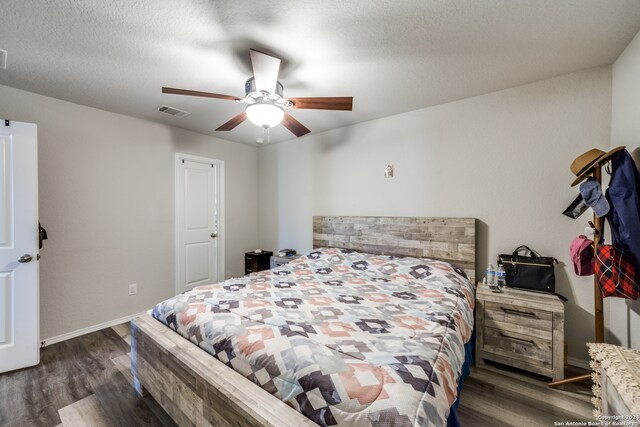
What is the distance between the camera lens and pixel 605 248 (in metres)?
1.71

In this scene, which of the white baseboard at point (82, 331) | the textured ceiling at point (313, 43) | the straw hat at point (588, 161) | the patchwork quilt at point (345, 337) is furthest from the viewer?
the white baseboard at point (82, 331)

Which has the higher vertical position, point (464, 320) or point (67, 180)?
point (67, 180)

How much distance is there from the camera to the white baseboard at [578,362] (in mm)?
2208

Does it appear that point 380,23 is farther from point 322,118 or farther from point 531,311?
point 531,311

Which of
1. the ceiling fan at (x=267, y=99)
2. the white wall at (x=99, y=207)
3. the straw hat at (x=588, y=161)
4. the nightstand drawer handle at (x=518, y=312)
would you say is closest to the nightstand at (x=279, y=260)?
the white wall at (x=99, y=207)

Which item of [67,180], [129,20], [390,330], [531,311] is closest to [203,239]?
[67,180]

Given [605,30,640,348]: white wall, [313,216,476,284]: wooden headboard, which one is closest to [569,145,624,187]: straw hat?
[605,30,640,348]: white wall

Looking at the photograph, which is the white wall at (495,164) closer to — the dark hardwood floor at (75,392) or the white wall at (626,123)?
the white wall at (626,123)

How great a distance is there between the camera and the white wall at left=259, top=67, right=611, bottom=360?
88.1 inches

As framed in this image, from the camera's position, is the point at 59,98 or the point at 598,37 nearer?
the point at 598,37

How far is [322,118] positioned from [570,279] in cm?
299

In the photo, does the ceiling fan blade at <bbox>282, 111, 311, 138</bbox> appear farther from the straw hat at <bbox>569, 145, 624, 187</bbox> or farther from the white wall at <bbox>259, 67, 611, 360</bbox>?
the straw hat at <bbox>569, 145, 624, 187</bbox>

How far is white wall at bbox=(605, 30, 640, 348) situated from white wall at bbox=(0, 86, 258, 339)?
14.8ft

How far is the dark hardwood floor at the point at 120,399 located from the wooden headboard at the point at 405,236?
3.12 ft
